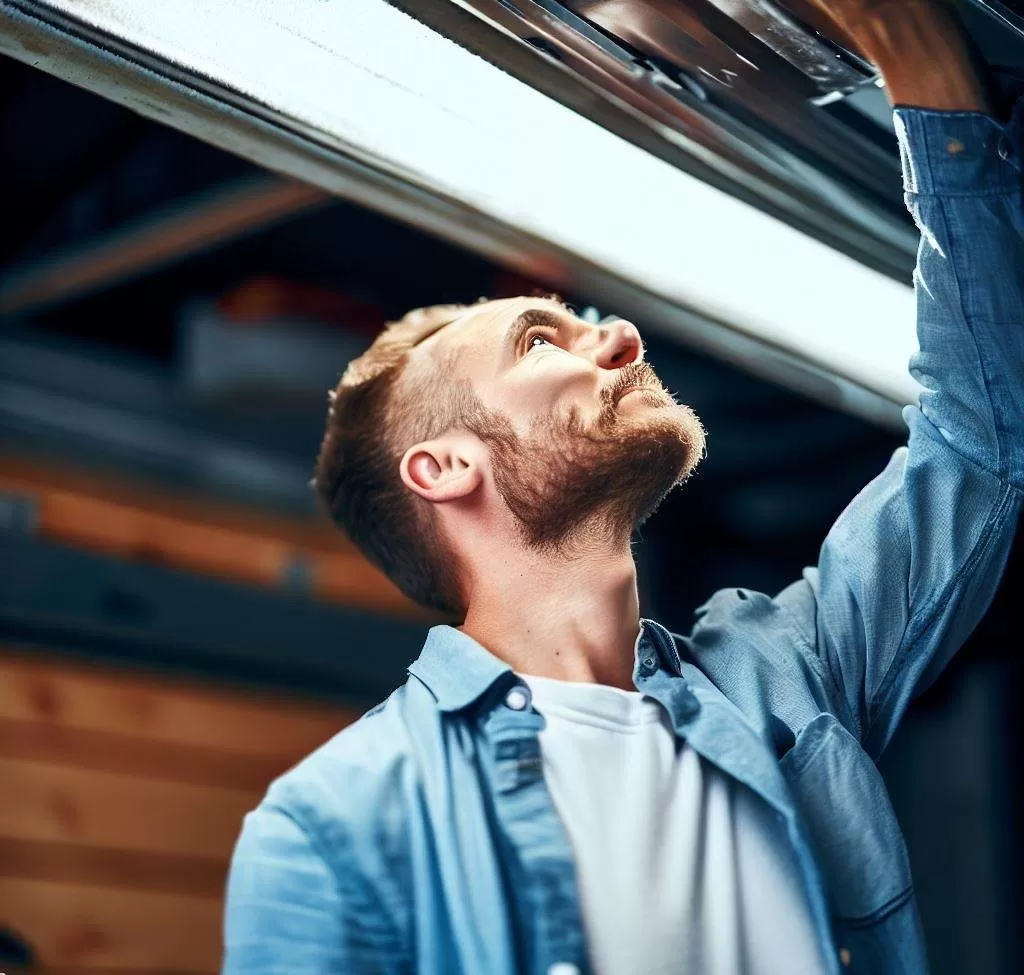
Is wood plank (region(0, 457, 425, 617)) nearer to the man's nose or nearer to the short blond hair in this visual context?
the short blond hair

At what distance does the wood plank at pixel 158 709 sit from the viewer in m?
3.21

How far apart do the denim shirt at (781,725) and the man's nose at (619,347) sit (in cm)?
29

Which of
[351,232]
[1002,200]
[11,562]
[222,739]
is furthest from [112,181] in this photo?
[1002,200]

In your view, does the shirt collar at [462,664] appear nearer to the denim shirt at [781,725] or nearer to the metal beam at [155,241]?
the denim shirt at [781,725]

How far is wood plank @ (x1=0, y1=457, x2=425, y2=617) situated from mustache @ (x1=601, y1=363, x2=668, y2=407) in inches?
76.9

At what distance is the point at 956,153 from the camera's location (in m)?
1.19

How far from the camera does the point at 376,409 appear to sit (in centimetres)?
159

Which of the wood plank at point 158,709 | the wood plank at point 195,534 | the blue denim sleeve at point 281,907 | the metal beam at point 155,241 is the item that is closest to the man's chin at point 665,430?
the blue denim sleeve at point 281,907

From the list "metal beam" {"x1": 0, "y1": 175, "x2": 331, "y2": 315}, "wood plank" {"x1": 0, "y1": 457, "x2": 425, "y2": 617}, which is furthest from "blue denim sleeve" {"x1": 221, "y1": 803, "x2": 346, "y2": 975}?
"wood plank" {"x1": 0, "y1": 457, "x2": 425, "y2": 617}

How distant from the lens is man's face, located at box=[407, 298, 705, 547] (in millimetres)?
→ 1326

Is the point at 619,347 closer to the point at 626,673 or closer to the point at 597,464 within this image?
the point at 597,464

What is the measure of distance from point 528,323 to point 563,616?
34 centimetres

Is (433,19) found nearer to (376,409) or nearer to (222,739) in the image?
(376,409)

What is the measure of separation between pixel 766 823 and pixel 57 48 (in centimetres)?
92
